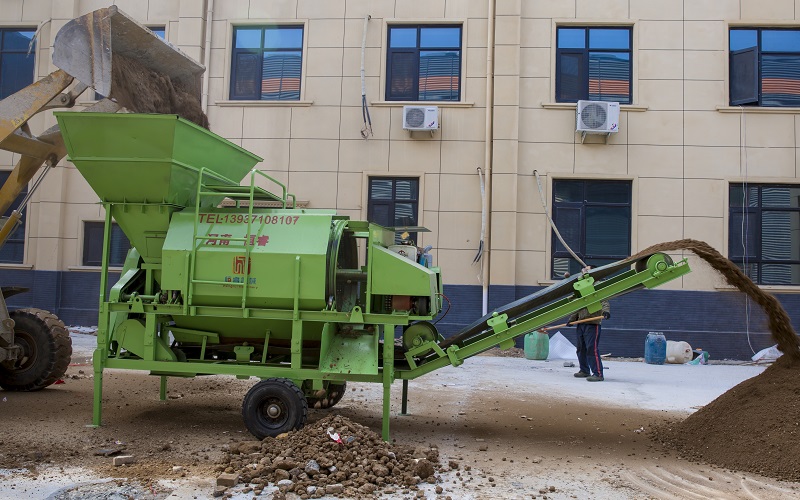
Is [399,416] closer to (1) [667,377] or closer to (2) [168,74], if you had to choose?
(2) [168,74]

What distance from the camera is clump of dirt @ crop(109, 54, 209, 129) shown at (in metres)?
6.78

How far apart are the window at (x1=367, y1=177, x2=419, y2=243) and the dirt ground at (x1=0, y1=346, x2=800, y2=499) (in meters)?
5.24

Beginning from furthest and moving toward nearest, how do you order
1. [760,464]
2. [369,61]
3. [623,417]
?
[369,61] → [623,417] → [760,464]

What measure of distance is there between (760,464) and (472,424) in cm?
278

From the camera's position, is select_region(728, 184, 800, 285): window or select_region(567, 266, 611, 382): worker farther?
select_region(728, 184, 800, 285): window

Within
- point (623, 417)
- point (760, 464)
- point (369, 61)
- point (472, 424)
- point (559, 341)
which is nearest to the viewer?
point (760, 464)

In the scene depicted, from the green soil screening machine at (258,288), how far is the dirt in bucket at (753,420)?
3.74 ft

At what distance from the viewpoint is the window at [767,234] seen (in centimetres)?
1344

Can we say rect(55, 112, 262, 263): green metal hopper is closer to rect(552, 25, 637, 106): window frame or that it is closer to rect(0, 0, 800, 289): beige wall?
rect(0, 0, 800, 289): beige wall

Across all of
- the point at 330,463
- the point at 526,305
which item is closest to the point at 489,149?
the point at 526,305

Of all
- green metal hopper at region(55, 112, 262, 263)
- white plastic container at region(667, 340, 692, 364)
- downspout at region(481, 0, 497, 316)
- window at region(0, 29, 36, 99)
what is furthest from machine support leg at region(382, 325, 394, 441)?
window at region(0, 29, 36, 99)

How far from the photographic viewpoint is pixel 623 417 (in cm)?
788

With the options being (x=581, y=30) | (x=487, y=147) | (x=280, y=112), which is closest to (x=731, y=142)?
(x=581, y=30)

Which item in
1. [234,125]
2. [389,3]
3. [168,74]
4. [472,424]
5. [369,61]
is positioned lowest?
[472,424]
